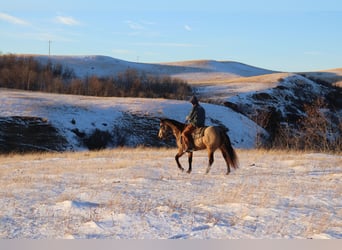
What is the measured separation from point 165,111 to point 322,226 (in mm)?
48297

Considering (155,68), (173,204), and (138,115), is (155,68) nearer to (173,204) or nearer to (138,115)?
(138,115)

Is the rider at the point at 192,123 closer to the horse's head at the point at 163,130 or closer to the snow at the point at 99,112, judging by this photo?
the horse's head at the point at 163,130

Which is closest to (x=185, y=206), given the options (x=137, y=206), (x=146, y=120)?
(x=137, y=206)

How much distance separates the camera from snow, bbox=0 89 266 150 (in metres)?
48.2

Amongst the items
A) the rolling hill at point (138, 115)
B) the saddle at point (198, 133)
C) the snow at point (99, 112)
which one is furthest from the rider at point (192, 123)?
the snow at point (99, 112)

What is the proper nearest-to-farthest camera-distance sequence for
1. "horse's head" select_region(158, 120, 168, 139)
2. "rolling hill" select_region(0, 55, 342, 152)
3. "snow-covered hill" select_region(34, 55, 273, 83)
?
"horse's head" select_region(158, 120, 168, 139) < "rolling hill" select_region(0, 55, 342, 152) < "snow-covered hill" select_region(34, 55, 273, 83)

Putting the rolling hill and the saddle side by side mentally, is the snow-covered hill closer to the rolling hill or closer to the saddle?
the rolling hill

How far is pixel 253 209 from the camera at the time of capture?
31.1 feet

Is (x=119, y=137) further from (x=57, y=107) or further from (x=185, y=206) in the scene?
(x=185, y=206)

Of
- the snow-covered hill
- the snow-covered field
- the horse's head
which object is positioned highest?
the snow-covered hill

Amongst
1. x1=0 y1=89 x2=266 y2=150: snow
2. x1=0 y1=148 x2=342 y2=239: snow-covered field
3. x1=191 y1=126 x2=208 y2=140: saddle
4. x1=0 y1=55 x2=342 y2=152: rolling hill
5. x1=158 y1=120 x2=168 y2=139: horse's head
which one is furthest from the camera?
x1=0 y1=89 x2=266 y2=150: snow

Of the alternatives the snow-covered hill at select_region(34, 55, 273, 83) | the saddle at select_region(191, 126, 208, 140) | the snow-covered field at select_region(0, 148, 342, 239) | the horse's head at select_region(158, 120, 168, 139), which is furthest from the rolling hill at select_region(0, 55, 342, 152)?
the snow-covered hill at select_region(34, 55, 273, 83)

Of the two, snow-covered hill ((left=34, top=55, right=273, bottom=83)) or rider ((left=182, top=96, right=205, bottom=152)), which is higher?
snow-covered hill ((left=34, top=55, right=273, bottom=83))

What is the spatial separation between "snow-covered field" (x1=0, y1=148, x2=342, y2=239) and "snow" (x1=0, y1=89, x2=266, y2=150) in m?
29.9
